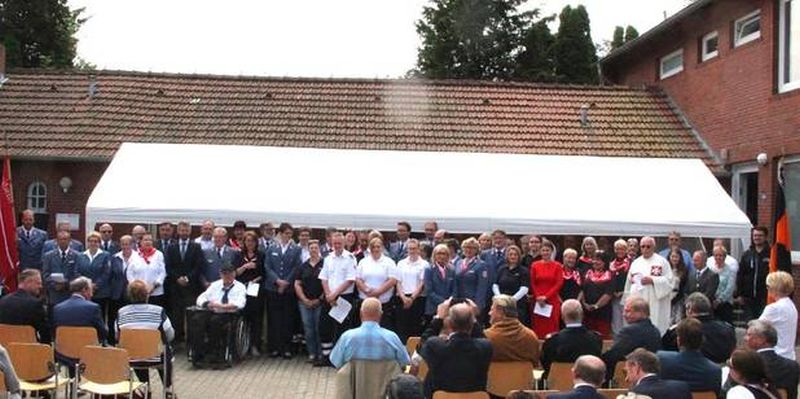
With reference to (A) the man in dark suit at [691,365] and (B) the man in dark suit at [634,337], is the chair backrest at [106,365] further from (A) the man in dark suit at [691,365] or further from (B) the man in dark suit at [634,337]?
(A) the man in dark suit at [691,365]

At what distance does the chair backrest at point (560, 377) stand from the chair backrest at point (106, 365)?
3.37 m

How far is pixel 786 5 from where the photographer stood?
585 inches

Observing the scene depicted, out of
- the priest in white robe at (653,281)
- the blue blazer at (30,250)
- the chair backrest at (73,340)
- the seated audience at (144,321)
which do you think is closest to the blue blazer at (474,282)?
the priest in white robe at (653,281)

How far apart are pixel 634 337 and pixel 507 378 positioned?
1.04 metres

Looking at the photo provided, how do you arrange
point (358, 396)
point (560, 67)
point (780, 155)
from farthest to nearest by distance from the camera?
point (560, 67)
point (780, 155)
point (358, 396)

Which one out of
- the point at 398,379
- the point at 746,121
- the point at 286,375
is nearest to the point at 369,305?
the point at 398,379

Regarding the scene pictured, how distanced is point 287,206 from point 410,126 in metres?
6.94

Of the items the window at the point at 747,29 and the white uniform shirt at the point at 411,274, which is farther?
the window at the point at 747,29

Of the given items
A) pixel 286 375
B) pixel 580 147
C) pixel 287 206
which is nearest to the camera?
pixel 286 375

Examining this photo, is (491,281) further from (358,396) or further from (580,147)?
(580,147)

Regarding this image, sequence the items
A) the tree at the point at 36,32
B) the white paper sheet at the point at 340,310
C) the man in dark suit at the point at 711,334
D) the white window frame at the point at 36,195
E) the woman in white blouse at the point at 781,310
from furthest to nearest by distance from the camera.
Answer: the tree at the point at 36,32 → the white window frame at the point at 36,195 → the white paper sheet at the point at 340,310 → the woman in white blouse at the point at 781,310 → the man in dark suit at the point at 711,334

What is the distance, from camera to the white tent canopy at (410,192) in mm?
A: 12906

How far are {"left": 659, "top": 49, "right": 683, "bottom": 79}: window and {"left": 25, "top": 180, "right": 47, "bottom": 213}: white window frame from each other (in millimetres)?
13661

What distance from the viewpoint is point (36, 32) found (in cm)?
3444
